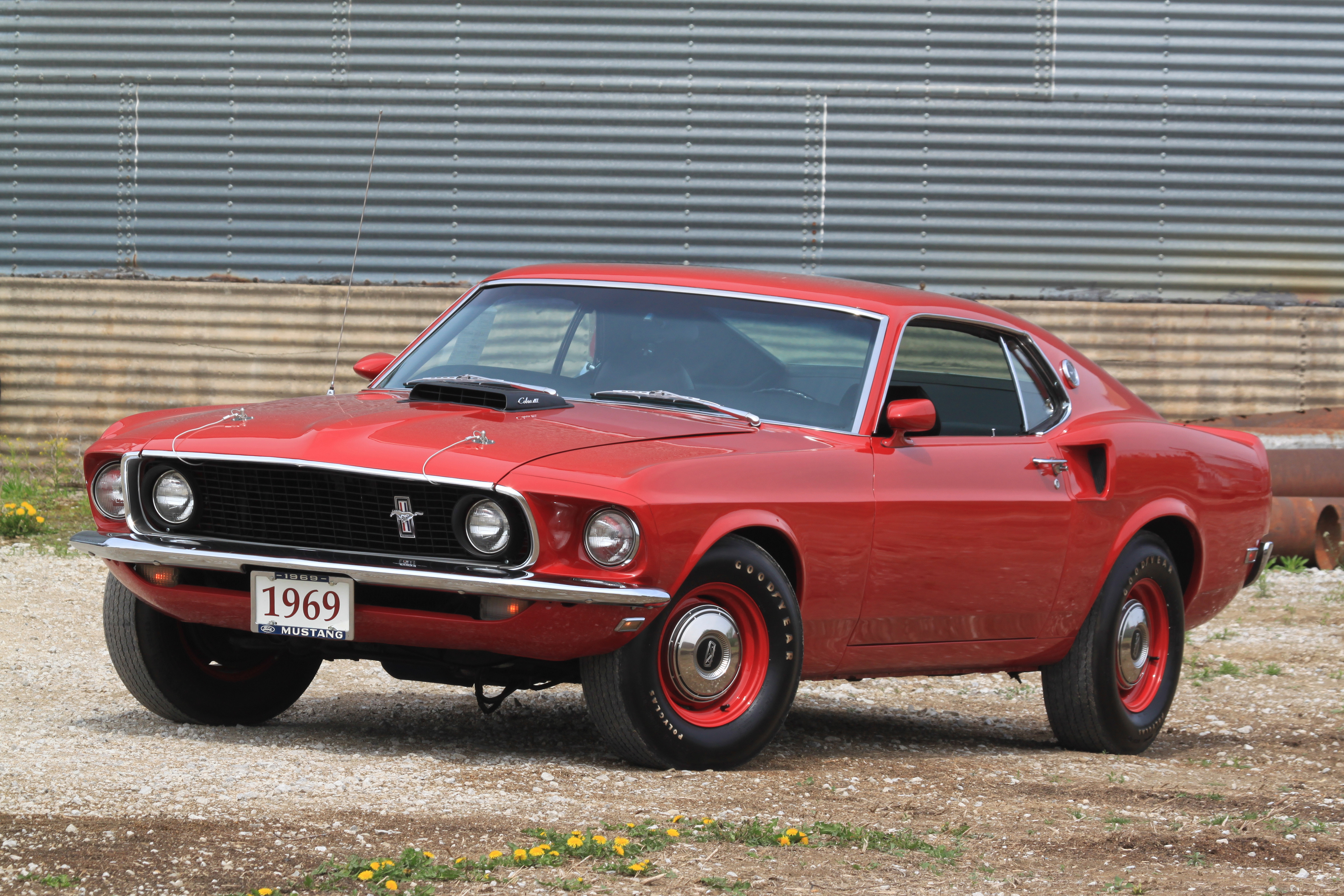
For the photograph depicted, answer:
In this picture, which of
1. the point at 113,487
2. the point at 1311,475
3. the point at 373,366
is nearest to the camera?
the point at 113,487

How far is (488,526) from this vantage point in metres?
4.45

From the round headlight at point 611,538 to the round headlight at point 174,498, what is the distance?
122 centimetres

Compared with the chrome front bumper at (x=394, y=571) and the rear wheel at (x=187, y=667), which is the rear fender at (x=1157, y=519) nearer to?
the chrome front bumper at (x=394, y=571)

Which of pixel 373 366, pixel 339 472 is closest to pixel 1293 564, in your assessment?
pixel 373 366

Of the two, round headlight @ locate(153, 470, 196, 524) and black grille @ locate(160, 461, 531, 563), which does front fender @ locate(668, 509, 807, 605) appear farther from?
round headlight @ locate(153, 470, 196, 524)

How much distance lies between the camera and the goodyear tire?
615cm

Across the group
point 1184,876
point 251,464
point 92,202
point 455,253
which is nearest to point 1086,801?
point 1184,876

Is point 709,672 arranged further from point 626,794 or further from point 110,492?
point 110,492

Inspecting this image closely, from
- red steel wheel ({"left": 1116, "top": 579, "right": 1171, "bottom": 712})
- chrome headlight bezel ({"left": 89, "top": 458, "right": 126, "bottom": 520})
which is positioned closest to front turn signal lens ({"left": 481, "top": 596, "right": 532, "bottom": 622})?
chrome headlight bezel ({"left": 89, "top": 458, "right": 126, "bottom": 520})

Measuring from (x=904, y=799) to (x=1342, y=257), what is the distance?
9.69 meters

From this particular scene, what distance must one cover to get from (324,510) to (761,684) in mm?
Result: 1350

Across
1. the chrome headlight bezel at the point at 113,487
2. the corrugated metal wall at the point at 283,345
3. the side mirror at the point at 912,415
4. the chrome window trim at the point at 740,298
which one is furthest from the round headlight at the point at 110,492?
the corrugated metal wall at the point at 283,345

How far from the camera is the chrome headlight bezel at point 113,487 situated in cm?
498

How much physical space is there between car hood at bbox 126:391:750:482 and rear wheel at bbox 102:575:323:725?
0.61m
